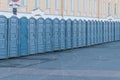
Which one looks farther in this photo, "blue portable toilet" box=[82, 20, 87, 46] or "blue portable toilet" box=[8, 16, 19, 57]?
"blue portable toilet" box=[82, 20, 87, 46]

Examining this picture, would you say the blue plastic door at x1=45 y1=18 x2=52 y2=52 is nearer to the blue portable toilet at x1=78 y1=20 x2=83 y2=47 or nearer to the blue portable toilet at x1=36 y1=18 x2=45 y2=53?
the blue portable toilet at x1=36 y1=18 x2=45 y2=53

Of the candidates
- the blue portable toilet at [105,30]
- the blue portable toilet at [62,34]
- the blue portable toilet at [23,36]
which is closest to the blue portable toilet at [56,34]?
the blue portable toilet at [62,34]

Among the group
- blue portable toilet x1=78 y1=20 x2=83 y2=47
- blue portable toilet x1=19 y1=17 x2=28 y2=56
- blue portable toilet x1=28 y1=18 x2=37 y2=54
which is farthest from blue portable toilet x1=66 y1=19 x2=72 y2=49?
blue portable toilet x1=19 y1=17 x2=28 y2=56

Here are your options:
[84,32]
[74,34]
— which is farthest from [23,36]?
[84,32]

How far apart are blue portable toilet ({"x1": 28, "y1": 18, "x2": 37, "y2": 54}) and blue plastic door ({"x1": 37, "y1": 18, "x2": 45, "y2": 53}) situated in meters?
0.58

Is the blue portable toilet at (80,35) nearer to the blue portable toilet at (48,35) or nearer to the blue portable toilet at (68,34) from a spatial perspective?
the blue portable toilet at (68,34)

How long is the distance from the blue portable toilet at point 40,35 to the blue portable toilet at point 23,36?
1.71 meters

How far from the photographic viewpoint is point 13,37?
24750 millimetres

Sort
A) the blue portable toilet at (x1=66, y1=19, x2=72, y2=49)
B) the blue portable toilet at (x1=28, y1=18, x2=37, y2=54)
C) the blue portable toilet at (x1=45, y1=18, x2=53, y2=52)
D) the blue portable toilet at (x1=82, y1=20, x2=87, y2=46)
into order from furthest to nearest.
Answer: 1. the blue portable toilet at (x1=82, y1=20, x2=87, y2=46)
2. the blue portable toilet at (x1=66, y1=19, x2=72, y2=49)
3. the blue portable toilet at (x1=45, y1=18, x2=53, y2=52)
4. the blue portable toilet at (x1=28, y1=18, x2=37, y2=54)

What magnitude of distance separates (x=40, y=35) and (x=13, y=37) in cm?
392

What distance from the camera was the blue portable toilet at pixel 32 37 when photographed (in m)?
26.8

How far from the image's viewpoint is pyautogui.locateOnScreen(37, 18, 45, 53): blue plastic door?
92.0 ft

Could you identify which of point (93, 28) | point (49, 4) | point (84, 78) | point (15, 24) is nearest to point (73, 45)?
point (49, 4)

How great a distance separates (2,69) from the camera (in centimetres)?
1839
